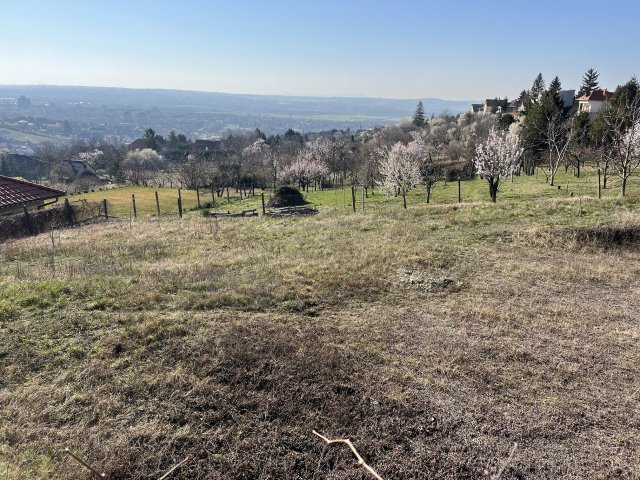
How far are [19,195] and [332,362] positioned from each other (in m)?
25.6

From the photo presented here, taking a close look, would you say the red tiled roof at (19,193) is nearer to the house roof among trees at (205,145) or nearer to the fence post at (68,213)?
the fence post at (68,213)

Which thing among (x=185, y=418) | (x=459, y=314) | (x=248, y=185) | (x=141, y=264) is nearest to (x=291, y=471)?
(x=185, y=418)

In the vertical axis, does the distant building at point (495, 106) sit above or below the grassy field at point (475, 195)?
above

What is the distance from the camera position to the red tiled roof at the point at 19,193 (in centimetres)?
2309

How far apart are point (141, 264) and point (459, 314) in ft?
31.5

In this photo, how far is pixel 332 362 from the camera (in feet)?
22.0

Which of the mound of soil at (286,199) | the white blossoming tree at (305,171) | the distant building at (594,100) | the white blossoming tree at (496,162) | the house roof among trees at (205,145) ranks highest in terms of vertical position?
the distant building at (594,100)

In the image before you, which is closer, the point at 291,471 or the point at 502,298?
the point at 291,471

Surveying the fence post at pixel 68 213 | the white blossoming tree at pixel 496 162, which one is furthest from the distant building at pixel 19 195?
the white blossoming tree at pixel 496 162

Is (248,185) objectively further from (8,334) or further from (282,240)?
(8,334)

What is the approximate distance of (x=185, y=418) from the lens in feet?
17.9

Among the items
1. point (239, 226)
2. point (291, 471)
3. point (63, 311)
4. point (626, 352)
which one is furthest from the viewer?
point (239, 226)

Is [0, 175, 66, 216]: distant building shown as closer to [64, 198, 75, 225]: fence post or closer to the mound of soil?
[64, 198, 75, 225]: fence post

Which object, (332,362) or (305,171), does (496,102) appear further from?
(332,362)
